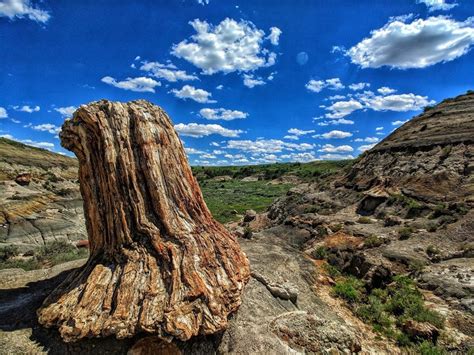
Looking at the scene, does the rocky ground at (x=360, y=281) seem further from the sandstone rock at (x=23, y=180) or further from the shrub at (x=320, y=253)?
the sandstone rock at (x=23, y=180)

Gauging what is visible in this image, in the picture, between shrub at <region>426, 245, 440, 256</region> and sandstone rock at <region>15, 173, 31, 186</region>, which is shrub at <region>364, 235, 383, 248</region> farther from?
sandstone rock at <region>15, 173, 31, 186</region>

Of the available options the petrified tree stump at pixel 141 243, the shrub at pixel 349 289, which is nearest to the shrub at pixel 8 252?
the petrified tree stump at pixel 141 243

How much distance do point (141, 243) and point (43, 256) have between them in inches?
421

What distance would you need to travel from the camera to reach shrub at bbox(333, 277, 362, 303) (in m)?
10.5

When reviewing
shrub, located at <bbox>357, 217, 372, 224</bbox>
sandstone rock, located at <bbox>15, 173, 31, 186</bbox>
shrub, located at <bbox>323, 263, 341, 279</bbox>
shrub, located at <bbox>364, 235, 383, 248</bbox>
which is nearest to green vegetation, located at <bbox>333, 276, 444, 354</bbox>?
shrub, located at <bbox>323, 263, 341, 279</bbox>

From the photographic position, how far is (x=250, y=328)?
23.2 ft

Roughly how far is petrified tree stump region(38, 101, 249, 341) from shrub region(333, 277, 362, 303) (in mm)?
4391

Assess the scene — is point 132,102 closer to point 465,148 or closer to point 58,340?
point 58,340

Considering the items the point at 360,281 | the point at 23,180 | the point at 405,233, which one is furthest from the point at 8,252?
the point at 405,233

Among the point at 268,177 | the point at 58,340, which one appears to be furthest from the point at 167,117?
the point at 268,177

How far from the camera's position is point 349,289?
1098cm

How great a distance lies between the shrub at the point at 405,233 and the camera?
14.8 metres

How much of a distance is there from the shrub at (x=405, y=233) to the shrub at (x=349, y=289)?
455 cm

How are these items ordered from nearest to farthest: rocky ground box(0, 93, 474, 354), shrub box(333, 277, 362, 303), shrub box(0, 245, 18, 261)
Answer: rocky ground box(0, 93, 474, 354) → shrub box(333, 277, 362, 303) → shrub box(0, 245, 18, 261)
